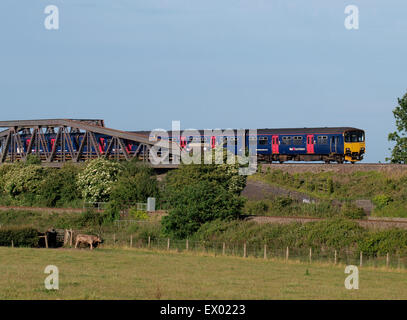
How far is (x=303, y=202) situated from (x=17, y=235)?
80.6 feet

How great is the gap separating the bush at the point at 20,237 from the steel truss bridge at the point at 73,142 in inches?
1044

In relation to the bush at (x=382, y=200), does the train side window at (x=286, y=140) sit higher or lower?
higher

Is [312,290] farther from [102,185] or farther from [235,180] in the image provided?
[102,185]

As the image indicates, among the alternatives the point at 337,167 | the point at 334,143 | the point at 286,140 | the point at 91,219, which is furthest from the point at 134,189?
the point at 334,143

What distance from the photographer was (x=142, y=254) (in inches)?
1773

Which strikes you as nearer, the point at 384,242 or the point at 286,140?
the point at 384,242

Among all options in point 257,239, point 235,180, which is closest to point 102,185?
point 235,180

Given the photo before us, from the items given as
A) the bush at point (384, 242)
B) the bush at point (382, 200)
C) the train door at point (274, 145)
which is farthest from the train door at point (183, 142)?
the bush at point (384, 242)

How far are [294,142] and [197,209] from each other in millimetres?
24198

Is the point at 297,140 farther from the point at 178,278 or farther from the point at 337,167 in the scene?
the point at 178,278

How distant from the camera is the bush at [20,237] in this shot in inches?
2014

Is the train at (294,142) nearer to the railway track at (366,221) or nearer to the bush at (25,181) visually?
the bush at (25,181)

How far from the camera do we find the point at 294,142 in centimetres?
7469

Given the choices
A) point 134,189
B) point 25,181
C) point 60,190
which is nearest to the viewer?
point 134,189
